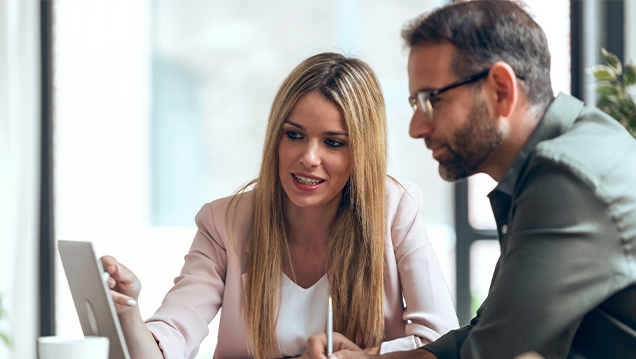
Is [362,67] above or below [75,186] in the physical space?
Result: above

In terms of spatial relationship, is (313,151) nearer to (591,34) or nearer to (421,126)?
(421,126)

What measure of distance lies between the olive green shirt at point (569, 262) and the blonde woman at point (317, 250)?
1.78 feet

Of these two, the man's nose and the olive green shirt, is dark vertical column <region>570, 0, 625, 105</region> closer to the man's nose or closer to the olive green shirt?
the man's nose

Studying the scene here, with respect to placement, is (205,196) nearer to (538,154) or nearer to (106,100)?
(106,100)

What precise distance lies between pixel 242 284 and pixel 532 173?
2.97ft

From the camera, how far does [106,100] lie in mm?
3264

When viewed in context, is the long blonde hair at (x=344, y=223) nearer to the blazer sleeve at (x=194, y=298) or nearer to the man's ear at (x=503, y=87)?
the blazer sleeve at (x=194, y=298)

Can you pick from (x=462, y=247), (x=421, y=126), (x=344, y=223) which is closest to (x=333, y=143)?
(x=344, y=223)

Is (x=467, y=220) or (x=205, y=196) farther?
(x=205, y=196)

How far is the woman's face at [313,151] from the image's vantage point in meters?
1.44

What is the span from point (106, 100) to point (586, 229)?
303 cm

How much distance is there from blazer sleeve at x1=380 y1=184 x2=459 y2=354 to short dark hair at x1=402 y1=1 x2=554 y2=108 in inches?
22.9

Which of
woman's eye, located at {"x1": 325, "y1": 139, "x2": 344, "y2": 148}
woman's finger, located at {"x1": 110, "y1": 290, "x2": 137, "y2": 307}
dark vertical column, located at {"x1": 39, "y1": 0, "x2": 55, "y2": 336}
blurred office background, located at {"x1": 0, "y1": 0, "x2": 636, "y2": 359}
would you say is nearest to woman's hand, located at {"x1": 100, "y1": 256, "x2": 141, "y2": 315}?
woman's finger, located at {"x1": 110, "y1": 290, "x2": 137, "y2": 307}

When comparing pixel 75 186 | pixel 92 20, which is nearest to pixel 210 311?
pixel 75 186
